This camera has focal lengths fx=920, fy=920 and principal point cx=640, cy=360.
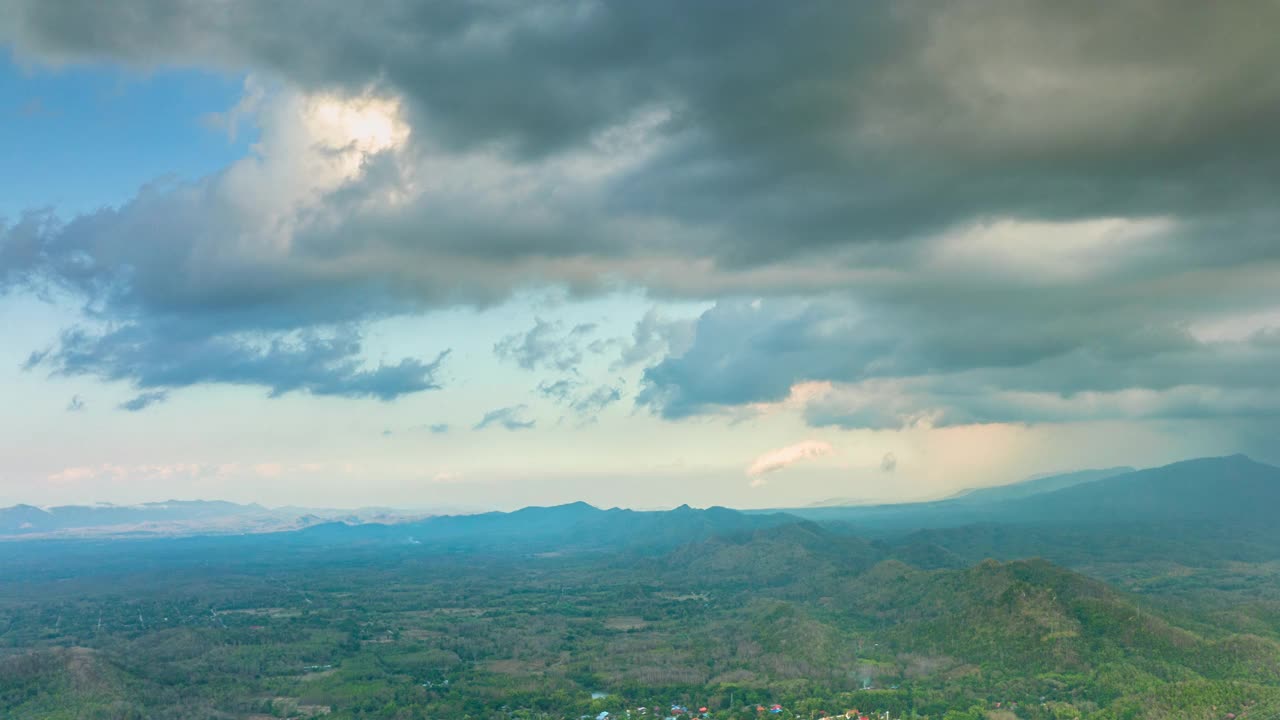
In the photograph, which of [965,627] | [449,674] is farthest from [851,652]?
[449,674]

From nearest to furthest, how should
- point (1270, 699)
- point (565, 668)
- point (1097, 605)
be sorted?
point (1270, 699), point (1097, 605), point (565, 668)

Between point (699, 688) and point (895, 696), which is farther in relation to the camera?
point (699, 688)

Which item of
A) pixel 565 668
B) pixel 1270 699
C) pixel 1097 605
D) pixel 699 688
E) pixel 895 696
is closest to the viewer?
pixel 1270 699

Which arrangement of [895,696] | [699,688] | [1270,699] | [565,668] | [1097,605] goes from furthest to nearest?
[565,668] < [1097,605] < [699,688] < [895,696] < [1270,699]

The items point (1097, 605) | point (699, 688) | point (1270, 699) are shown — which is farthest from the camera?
point (1097, 605)

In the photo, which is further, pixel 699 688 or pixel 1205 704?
pixel 699 688

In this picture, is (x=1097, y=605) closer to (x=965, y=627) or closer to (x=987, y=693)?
(x=965, y=627)

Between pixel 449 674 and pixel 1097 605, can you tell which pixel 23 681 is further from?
pixel 1097 605

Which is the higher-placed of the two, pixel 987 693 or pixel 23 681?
pixel 23 681

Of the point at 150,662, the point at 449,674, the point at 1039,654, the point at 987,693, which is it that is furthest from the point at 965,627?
the point at 150,662
